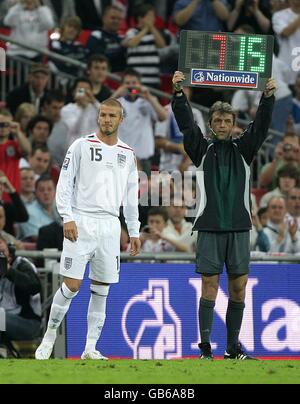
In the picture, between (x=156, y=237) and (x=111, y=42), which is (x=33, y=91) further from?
(x=156, y=237)

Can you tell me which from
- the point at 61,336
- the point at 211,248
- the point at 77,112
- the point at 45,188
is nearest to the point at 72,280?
the point at 211,248

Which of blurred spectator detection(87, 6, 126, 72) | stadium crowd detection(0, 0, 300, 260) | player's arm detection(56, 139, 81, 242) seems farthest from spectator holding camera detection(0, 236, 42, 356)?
blurred spectator detection(87, 6, 126, 72)

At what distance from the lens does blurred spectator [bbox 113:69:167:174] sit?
17406mm

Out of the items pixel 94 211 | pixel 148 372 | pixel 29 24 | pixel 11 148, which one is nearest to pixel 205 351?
pixel 94 211

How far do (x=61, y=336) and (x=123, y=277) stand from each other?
0.91 m

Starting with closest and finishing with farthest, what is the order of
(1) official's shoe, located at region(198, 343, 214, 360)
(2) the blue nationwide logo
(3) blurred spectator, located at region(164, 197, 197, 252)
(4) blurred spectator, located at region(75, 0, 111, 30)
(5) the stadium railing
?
(1) official's shoe, located at region(198, 343, 214, 360), (2) the blue nationwide logo, (3) blurred spectator, located at region(164, 197, 197, 252), (5) the stadium railing, (4) blurred spectator, located at region(75, 0, 111, 30)

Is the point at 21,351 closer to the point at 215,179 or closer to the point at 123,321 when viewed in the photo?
the point at 123,321

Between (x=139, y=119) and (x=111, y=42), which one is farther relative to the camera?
(x=111, y=42)

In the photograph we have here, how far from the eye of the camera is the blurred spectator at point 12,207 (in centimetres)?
1541

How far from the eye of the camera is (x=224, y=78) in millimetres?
11148


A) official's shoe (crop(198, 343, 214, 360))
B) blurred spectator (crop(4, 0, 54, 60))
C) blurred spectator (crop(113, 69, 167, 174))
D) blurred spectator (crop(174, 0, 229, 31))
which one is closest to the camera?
official's shoe (crop(198, 343, 214, 360))

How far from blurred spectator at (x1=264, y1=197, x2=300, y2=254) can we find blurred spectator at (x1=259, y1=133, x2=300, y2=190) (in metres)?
1.46

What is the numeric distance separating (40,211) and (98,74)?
106 inches

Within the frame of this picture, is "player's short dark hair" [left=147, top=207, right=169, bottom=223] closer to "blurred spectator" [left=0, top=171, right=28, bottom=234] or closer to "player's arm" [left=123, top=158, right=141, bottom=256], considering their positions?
"blurred spectator" [left=0, top=171, right=28, bottom=234]
